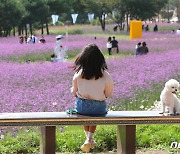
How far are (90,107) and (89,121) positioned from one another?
0.26 metres

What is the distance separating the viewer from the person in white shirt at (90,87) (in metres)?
5.73

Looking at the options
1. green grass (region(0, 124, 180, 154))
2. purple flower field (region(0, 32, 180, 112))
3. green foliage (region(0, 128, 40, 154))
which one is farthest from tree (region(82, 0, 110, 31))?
green foliage (region(0, 128, 40, 154))

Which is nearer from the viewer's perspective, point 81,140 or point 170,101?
point 170,101

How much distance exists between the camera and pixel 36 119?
564cm

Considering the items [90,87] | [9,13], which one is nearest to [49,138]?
[90,87]

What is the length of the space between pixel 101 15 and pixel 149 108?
195ft

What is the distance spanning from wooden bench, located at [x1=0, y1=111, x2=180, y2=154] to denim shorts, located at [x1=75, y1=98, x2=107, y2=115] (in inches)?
3.6

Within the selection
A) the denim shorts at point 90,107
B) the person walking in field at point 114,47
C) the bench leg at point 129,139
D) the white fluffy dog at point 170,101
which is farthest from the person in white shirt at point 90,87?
the person walking in field at point 114,47

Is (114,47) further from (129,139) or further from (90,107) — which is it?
(90,107)

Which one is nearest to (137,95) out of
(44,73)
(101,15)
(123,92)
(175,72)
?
(123,92)

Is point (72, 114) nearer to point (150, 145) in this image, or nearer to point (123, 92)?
point (150, 145)

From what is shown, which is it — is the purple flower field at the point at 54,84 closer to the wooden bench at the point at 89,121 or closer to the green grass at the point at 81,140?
the green grass at the point at 81,140

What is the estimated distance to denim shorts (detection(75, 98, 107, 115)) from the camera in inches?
229

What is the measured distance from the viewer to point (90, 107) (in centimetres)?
580
